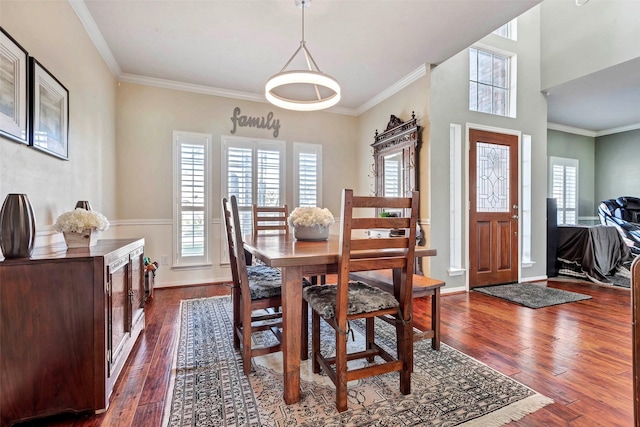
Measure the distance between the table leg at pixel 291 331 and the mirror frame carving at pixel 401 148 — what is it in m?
2.61

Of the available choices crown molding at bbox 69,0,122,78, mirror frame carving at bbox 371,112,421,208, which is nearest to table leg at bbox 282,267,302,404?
mirror frame carving at bbox 371,112,421,208

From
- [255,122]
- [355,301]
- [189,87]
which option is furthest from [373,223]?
[189,87]

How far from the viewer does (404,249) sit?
1650 mm

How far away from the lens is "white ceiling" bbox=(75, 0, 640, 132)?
2.55m

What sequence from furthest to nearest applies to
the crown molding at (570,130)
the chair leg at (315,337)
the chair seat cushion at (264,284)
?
the crown molding at (570,130) → the chair seat cushion at (264,284) → the chair leg at (315,337)

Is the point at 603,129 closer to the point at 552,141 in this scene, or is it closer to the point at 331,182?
the point at 552,141

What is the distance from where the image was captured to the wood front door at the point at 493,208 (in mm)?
3953

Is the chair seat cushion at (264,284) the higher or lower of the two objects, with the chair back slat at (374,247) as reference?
lower

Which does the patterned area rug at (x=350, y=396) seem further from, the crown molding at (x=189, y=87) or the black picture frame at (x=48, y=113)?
the crown molding at (x=189, y=87)

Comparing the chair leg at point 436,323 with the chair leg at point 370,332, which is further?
the chair leg at point 436,323

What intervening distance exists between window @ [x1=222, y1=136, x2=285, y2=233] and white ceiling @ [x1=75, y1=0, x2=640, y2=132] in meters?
0.72

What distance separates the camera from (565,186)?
6344 millimetres

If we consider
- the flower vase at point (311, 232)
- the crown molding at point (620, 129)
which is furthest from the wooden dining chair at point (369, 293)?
the crown molding at point (620, 129)

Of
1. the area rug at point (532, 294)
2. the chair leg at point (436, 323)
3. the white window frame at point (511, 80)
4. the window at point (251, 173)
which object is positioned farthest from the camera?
the window at point (251, 173)
